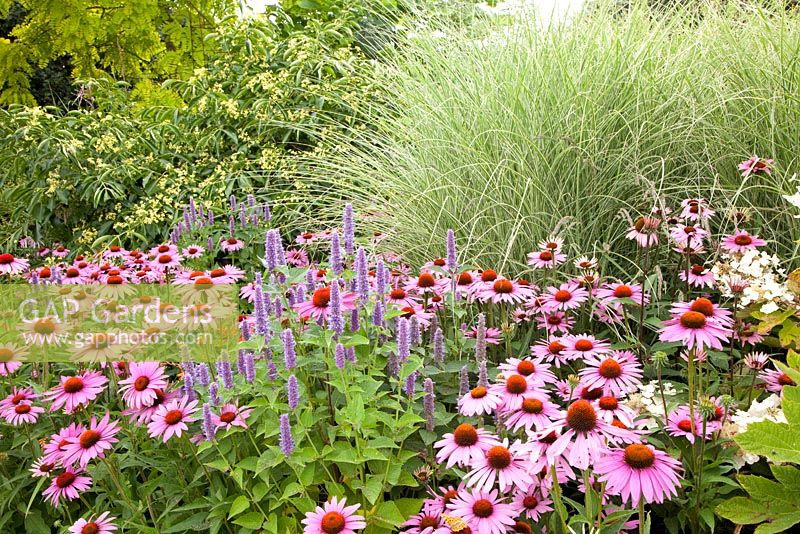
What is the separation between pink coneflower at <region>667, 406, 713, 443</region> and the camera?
1.45 m

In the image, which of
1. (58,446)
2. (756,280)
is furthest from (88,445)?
(756,280)

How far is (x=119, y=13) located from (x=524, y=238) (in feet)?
14.1

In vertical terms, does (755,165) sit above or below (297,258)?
above

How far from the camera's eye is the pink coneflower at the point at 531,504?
52.1 inches

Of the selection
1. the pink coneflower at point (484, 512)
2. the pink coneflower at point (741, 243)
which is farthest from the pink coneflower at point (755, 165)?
the pink coneflower at point (484, 512)

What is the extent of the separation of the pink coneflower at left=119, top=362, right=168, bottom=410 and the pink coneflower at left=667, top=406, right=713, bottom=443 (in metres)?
1.16

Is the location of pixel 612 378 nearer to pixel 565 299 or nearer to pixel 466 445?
pixel 466 445

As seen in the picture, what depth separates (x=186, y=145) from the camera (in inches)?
187

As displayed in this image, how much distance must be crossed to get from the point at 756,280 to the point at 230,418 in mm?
1394

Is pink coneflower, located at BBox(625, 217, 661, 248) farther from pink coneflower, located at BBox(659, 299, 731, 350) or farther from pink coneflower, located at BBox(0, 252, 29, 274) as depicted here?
pink coneflower, located at BBox(0, 252, 29, 274)

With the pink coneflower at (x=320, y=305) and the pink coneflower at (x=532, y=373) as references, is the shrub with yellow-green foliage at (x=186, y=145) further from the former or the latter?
the pink coneflower at (x=532, y=373)

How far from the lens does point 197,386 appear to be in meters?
1.61

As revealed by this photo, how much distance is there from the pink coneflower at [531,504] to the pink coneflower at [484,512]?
0.29 ft

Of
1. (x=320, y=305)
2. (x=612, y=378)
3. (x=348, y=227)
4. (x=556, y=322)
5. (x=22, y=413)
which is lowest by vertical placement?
(x=22, y=413)
